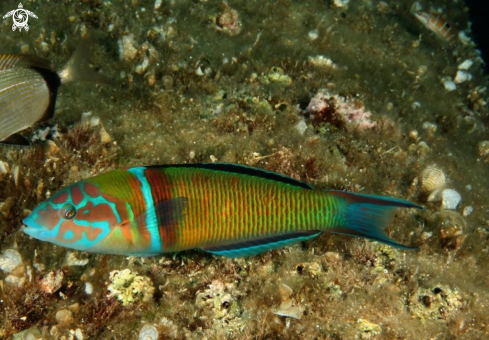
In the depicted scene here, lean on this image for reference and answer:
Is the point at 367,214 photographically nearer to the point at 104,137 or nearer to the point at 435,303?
the point at 435,303

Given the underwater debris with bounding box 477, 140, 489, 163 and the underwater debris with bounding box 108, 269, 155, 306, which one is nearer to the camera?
the underwater debris with bounding box 108, 269, 155, 306

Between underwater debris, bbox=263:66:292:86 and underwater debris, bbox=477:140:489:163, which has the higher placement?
underwater debris, bbox=477:140:489:163

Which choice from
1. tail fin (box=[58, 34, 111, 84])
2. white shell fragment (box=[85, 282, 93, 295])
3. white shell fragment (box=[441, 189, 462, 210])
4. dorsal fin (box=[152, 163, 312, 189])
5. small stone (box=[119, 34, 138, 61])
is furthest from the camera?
small stone (box=[119, 34, 138, 61])

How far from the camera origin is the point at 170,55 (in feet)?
22.0

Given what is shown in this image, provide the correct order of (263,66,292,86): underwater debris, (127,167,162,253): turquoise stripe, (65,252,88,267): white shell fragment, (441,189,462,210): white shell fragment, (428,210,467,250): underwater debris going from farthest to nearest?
1. (263,66,292,86): underwater debris
2. (441,189,462,210): white shell fragment
3. (428,210,467,250): underwater debris
4. (65,252,88,267): white shell fragment
5. (127,167,162,253): turquoise stripe

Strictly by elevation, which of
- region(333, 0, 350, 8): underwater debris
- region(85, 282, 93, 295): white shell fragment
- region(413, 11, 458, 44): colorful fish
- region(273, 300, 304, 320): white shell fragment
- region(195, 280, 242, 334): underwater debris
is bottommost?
region(85, 282, 93, 295): white shell fragment

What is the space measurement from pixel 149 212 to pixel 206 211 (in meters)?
0.42

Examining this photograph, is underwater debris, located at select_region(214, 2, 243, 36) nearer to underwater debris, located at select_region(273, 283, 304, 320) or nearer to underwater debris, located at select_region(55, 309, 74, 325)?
underwater debris, located at select_region(273, 283, 304, 320)

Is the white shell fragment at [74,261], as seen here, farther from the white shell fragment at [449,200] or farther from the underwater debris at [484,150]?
the underwater debris at [484,150]

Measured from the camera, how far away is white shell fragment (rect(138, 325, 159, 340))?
10.7ft

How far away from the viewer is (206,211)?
2867 millimetres

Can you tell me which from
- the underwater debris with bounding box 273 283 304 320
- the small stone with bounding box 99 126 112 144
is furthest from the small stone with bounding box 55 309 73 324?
the small stone with bounding box 99 126 112 144

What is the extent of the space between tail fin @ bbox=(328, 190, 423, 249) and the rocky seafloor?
1.01 metres

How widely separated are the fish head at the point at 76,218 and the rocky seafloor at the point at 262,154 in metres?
0.99
